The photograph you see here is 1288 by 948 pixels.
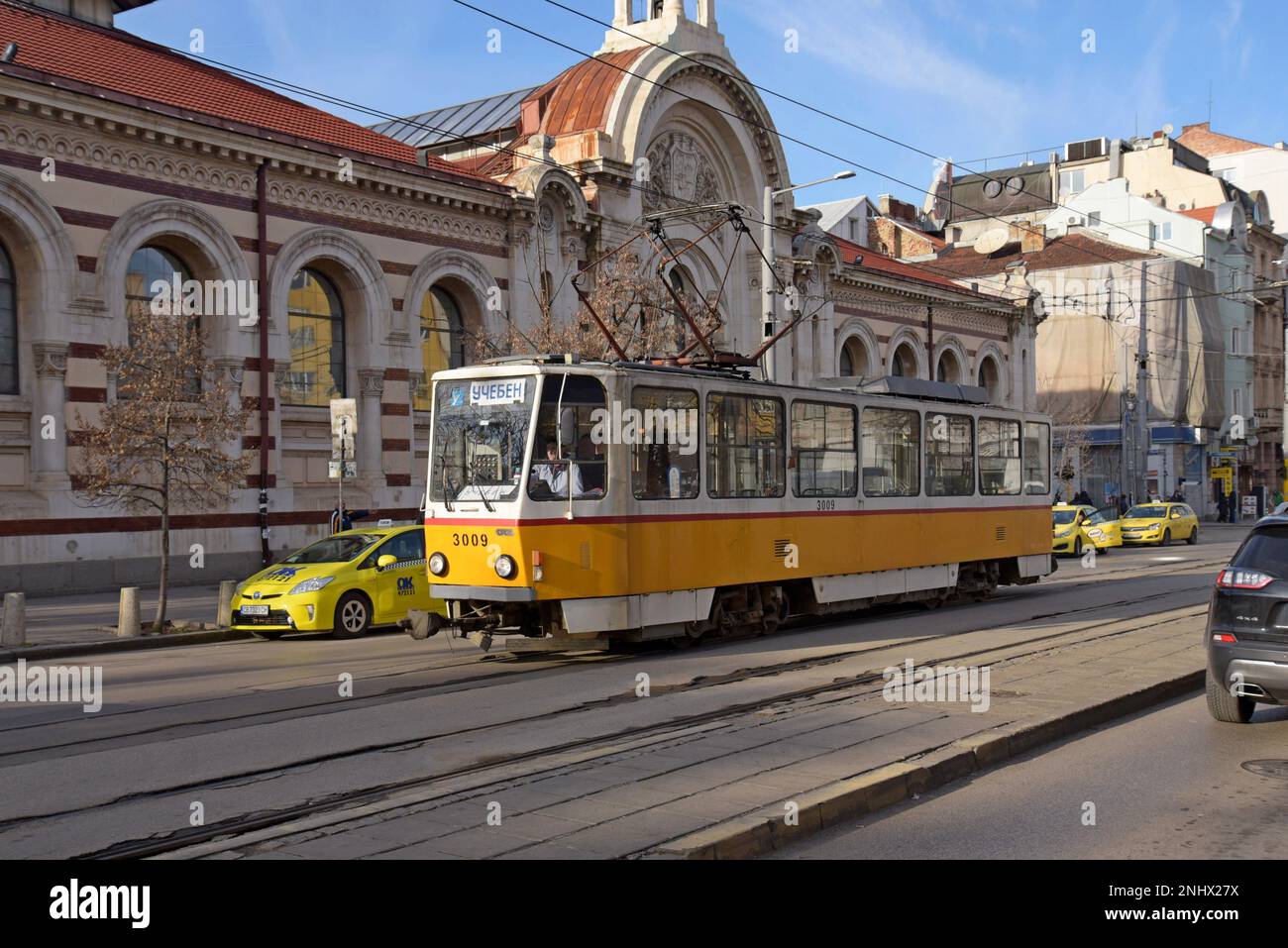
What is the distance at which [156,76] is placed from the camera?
2723 cm

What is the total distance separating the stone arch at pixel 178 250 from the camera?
76.9ft

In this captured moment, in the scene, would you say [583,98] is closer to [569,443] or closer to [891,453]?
[891,453]

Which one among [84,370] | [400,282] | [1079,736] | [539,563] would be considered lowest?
[1079,736]

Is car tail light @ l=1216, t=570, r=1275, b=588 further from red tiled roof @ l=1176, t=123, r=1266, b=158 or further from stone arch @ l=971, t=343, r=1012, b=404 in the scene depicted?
red tiled roof @ l=1176, t=123, r=1266, b=158

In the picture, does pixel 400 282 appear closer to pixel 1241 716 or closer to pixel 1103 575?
pixel 1103 575

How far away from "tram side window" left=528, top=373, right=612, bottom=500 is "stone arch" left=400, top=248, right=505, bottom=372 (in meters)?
15.1

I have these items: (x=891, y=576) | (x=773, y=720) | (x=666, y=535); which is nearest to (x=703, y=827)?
(x=773, y=720)

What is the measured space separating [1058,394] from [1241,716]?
60.2 meters

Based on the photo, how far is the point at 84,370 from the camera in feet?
75.6

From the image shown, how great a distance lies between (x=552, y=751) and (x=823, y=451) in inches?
356

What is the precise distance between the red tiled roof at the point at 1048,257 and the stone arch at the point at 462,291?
4076 cm

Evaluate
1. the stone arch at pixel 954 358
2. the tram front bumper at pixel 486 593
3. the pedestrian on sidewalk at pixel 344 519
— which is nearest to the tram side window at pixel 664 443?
the tram front bumper at pixel 486 593

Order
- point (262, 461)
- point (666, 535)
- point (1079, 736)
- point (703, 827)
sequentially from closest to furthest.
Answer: point (703, 827), point (1079, 736), point (666, 535), point (262, 461)
